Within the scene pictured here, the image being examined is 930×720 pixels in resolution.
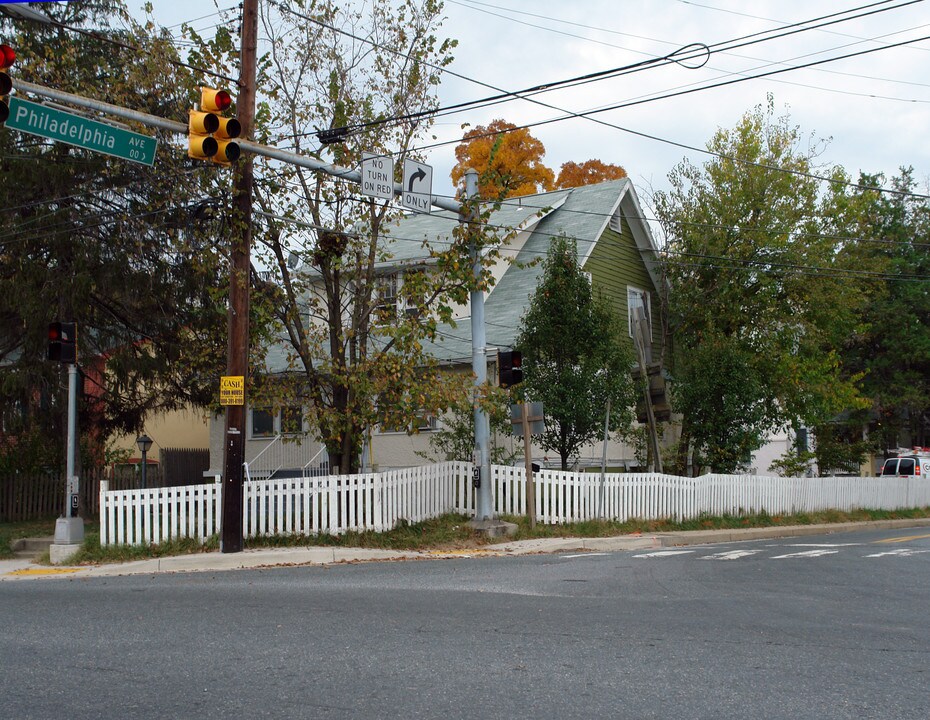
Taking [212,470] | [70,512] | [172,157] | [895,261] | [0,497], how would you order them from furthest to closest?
[895,261] → [212,470] → [0,497] → [172,157] → [70,512]

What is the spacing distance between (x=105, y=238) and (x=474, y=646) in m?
→ 15.4

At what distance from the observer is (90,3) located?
67.1ft

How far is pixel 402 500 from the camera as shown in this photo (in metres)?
18.2

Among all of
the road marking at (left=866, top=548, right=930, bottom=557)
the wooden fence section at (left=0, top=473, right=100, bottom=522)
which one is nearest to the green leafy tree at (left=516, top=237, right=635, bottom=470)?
the road marking at (left=866, top=548, right=930, bottom=557)

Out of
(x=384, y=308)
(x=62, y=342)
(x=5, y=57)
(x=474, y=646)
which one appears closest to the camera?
(x=474, y=646)

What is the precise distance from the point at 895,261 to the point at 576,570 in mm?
39358

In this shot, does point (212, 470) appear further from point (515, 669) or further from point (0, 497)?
point (515, 669)

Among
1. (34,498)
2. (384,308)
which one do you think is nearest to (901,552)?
(384,308)

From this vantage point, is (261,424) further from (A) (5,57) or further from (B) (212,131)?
(A) (5,57)

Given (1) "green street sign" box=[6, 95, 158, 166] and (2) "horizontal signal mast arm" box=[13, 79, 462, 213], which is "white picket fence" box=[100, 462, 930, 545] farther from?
(1) "green street sign" box=[6, 95, 158, 166]

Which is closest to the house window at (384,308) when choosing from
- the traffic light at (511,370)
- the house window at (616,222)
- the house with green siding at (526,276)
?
the traffic light at (511,370)

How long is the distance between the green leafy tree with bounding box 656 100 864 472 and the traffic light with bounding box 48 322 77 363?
16.8 m

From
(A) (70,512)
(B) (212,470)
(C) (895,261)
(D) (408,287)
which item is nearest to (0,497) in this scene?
(B) (212,470)

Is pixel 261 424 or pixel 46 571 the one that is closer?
pixel 46 571
